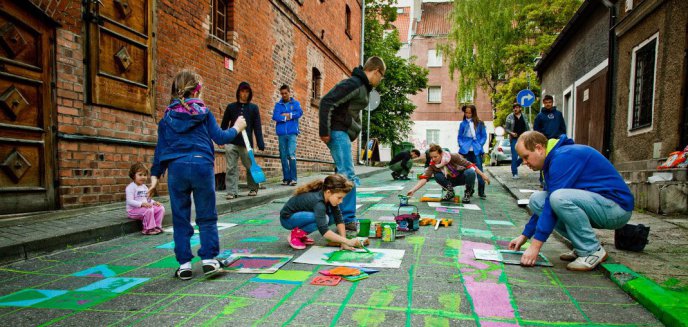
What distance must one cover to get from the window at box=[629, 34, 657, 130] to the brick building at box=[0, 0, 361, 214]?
801 centimetres

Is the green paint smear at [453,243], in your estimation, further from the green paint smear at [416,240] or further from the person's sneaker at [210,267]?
the person's sneaker at [210,267]

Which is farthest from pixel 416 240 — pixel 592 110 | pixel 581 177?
pixel 592 110

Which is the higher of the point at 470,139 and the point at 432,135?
the point at 432,135

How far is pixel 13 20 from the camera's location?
15.7 ft

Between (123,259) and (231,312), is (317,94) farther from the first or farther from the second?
(231,312)

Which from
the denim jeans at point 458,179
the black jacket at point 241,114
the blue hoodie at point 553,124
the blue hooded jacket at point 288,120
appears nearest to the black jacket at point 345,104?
the black jacket at point 241,114

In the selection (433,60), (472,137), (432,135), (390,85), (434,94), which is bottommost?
(472,137)

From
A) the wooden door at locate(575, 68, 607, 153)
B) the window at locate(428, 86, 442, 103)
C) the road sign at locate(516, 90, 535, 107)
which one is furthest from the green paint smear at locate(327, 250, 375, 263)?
the window at locate(428, 86, 442, 103)

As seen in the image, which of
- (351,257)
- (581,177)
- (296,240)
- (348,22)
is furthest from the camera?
(348,22)

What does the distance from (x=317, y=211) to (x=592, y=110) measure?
10.3 m

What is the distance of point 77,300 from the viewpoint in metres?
2.67

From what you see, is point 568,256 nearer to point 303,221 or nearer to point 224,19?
point 303,221

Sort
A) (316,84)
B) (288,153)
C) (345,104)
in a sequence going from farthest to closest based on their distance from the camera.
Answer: (316,84) → (288,153) → (345,104)

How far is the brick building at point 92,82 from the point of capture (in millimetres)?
4859
